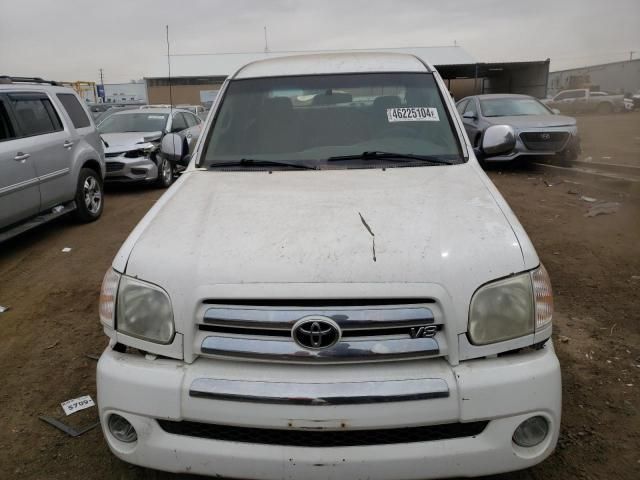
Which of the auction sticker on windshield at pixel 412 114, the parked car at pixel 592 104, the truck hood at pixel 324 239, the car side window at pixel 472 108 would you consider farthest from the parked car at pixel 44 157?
the parked car at pixel 592 104

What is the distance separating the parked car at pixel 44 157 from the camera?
5520 mm

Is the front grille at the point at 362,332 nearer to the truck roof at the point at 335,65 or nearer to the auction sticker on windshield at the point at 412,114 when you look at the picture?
the auction sticker on windshield at the point at 412,114

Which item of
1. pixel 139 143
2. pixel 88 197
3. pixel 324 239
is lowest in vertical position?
pixel 88 197

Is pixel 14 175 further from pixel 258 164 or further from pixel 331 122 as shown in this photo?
pixel 331 122

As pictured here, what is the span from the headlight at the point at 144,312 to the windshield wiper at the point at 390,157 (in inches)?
55.3

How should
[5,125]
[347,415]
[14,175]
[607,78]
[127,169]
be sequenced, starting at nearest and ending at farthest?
[347,415]
[14,175]
[5,125]
[127,169]
[607,78]

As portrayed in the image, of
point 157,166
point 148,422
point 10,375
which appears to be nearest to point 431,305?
point 148,422

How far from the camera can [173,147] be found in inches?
144

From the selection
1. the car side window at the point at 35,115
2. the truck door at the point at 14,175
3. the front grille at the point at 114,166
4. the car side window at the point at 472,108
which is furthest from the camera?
the car side window at the point at 472,108

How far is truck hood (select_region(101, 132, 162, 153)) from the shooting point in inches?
376

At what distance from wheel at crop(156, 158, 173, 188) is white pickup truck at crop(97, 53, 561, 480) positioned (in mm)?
8224

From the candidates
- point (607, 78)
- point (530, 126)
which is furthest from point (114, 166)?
point (607, 78)

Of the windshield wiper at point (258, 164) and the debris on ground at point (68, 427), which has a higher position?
the windshield wiper at point (258, 164)

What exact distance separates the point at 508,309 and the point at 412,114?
1634 millimetres
